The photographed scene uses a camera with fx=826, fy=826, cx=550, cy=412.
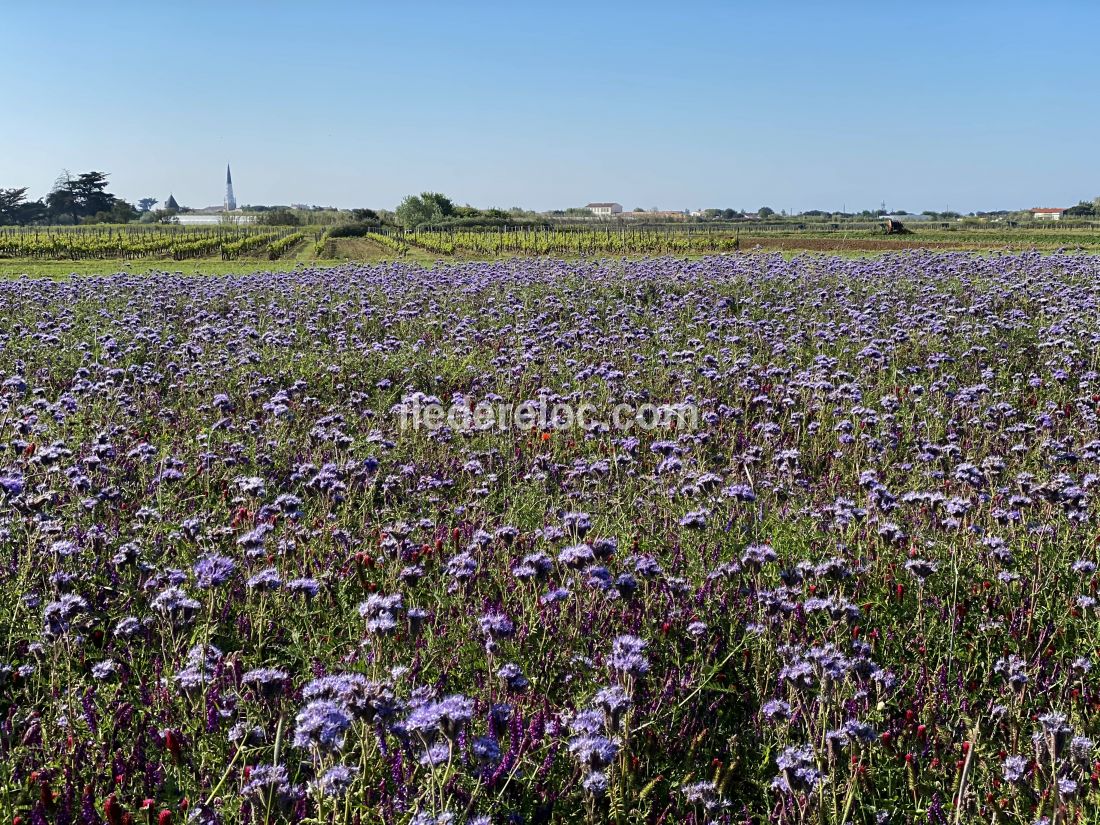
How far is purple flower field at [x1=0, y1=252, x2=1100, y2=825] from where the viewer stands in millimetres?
2756

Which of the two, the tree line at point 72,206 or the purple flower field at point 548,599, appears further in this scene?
the tree line at point 72,206

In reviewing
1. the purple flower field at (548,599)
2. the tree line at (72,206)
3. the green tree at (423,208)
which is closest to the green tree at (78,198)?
the tree line at (72,206)

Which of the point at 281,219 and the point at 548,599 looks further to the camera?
the point at 281,219

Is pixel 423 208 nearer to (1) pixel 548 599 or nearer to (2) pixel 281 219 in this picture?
(2) pixel 281 219

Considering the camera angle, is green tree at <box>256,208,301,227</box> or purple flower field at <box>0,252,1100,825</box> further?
green tree at <box>256,208,301,227</box>

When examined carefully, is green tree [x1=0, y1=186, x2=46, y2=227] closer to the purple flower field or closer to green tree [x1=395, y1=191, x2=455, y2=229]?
green tree [x1=395, y1=191, x2=455, y2=229]

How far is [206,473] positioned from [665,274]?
12.5 m

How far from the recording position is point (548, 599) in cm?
353

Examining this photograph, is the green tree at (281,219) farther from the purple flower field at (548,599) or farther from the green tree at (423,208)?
the purple flower field at (548,599)

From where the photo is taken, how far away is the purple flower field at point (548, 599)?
276cm

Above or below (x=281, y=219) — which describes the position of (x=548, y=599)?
below

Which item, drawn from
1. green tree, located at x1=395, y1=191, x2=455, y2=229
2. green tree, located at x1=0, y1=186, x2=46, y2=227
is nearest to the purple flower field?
green tree, located at x1=395, y1=191, x2=455, y2=229

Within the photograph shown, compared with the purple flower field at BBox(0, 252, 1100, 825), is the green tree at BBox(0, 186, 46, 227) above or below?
above

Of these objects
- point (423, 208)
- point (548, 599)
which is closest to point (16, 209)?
point (423, 208)
